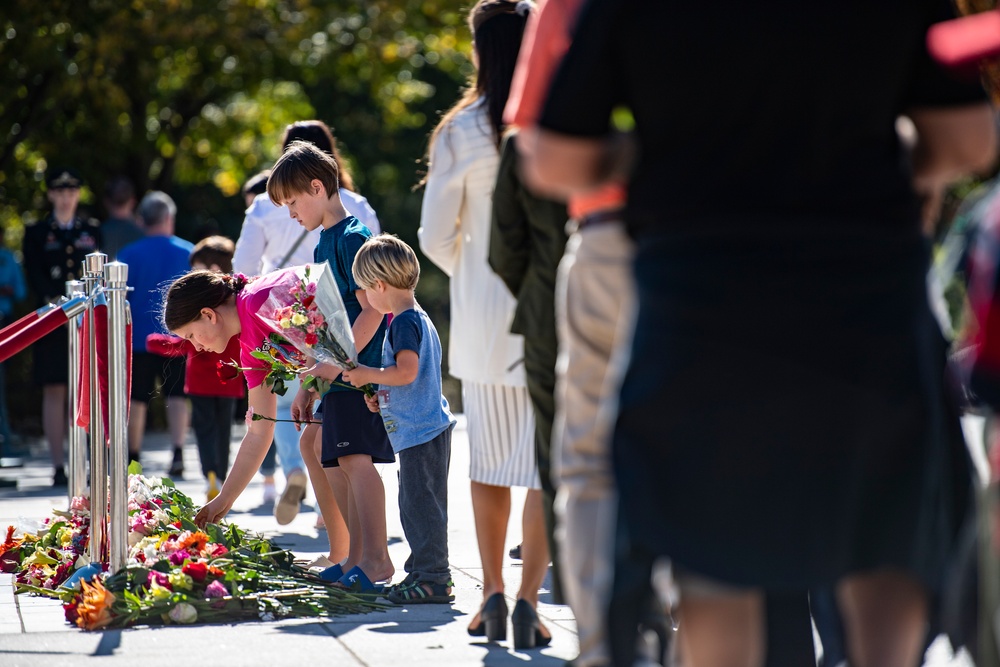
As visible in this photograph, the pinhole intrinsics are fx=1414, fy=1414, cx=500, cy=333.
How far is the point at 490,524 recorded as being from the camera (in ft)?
15.2

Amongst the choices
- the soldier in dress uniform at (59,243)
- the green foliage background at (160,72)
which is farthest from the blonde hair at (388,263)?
the green foliage background at (160,72)

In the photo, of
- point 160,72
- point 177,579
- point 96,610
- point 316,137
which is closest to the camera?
point 96,610

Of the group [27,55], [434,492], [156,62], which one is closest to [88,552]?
[434,492]

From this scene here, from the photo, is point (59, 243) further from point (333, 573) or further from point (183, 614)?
point (183, 614)

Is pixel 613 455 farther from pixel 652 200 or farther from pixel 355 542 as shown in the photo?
pixel 355 542

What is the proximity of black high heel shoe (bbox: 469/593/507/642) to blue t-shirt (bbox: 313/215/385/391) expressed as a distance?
1372 mm

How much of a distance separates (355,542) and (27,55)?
9.22 m

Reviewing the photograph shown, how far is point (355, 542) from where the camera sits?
222 inches

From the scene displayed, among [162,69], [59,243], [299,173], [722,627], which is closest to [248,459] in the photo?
[299,173]

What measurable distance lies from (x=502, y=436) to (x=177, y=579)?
4.20ft

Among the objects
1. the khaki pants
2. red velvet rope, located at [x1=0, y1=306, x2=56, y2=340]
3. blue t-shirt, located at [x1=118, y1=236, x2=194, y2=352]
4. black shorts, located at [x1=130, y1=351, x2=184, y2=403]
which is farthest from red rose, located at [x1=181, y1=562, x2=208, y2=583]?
black shorts, located at [x1=130, y1=351, x2=184, y2=403]

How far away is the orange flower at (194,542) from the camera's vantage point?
17.0 ft

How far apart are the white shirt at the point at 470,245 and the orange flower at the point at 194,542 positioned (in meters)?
1.20

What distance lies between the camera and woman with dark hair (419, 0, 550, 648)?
4.48 metres
